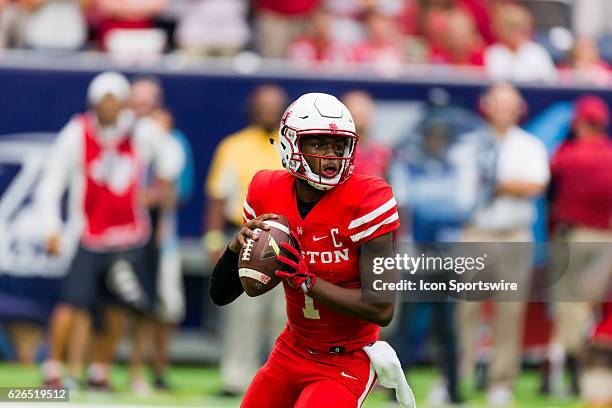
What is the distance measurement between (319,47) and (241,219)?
2.14m

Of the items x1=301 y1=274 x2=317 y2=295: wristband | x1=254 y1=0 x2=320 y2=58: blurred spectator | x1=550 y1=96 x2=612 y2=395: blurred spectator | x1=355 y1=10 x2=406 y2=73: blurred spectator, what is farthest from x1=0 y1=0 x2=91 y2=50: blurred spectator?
x1=301 y1=274 x2=317 y2=295: wristband

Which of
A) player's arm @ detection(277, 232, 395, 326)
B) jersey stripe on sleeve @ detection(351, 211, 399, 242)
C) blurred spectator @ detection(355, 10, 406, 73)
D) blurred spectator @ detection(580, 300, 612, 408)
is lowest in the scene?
blurred spectator @ detection(580, 300, 612, 408)

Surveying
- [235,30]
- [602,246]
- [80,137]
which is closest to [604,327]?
[602,246]

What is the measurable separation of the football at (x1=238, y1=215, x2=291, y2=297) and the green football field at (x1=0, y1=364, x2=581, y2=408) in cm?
394

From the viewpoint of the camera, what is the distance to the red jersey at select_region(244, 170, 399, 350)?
5.03 metres

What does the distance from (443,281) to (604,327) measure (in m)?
1.27

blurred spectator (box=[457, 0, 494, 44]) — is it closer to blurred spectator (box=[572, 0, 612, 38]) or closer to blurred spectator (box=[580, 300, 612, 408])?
blurred spectator (box=[572, 0, 612, 38])

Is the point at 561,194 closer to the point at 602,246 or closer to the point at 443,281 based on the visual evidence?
the point at 602,246

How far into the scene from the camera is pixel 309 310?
16.9ft

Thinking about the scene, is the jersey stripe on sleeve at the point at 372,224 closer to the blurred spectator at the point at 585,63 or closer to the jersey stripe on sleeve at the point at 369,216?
the jersey stripe on sleeve at the point at 369,216

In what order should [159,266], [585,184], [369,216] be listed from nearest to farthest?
[369,216]
[585,184]
[159,266]

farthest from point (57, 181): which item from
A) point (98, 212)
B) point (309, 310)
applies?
point (309, 310)

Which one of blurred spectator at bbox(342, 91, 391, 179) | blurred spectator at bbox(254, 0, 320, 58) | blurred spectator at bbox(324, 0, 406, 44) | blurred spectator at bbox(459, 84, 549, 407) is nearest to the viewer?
blurred spectator at bbox(342, 91, 391, 179)

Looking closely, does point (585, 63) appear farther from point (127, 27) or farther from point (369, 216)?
point (369, 216)
